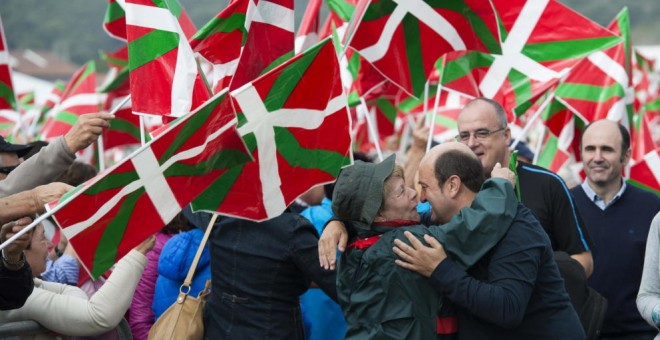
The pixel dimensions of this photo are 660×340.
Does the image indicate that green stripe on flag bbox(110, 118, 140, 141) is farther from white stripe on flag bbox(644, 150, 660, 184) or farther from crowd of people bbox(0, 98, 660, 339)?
white stripe on flag bbox(644, 150, 660, 184)

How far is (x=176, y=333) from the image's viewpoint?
4.58 m

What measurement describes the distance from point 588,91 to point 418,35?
2388mm

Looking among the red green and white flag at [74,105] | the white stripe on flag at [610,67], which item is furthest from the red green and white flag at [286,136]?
the red green and white flag at [74,105]

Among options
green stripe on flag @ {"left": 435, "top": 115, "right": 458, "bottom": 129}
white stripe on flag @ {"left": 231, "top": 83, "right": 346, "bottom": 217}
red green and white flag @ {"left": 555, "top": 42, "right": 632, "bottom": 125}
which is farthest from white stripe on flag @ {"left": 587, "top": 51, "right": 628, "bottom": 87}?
white stripe on flag @ {"left": 231, "top": 83, "right": 346, "bottom": 217}

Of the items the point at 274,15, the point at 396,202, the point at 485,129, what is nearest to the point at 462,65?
the point at 485,129

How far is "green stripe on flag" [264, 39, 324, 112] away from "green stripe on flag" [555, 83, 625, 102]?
4.29m

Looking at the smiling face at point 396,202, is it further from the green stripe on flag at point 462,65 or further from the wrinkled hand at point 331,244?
the green stripe on flag at point 462,65

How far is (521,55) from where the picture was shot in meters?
6.78

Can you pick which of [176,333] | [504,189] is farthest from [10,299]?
[504,189]

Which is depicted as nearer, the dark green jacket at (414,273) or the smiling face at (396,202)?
the dark green jacket at (414,273)

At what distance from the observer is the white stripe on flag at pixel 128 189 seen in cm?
360

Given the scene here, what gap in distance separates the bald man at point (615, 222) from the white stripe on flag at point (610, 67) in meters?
1.71

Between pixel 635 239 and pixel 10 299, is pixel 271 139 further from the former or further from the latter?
pixel 635 239

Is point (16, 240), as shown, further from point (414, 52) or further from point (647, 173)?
point (647, 173)
